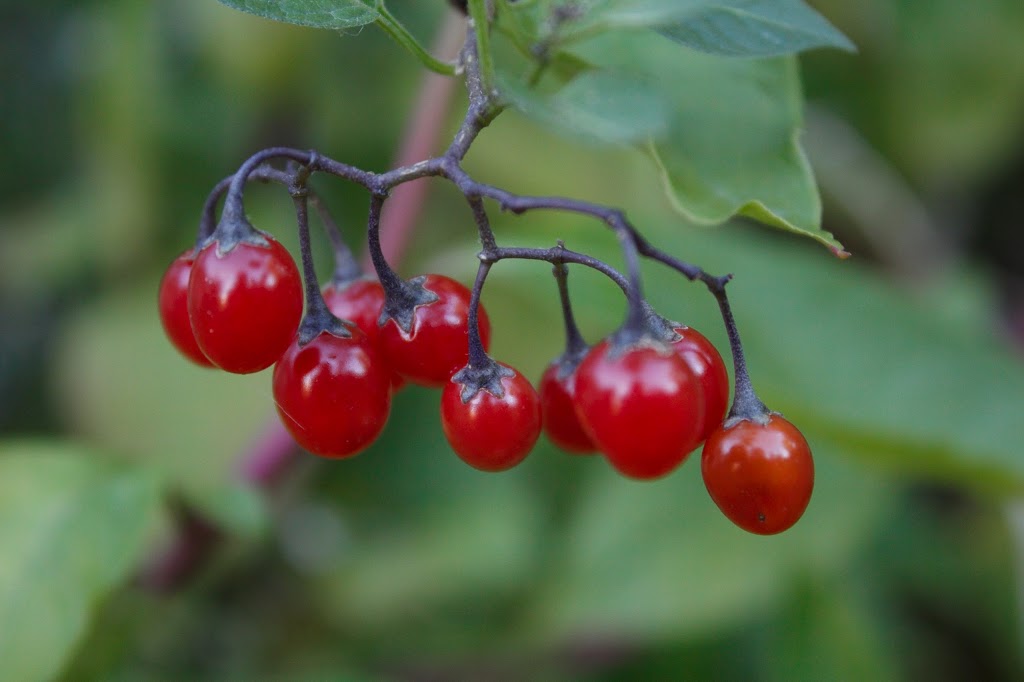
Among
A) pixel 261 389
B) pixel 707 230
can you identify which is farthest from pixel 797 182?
pixel 261 389

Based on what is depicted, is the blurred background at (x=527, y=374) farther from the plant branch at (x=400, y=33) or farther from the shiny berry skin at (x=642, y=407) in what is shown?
the shiny berry skin at (x=642, y=407)

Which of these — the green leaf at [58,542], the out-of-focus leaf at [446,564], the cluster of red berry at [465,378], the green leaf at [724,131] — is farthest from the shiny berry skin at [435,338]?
the out-of-focus leaf at [446,564]

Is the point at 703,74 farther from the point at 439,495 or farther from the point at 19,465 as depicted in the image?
the point at 439,495

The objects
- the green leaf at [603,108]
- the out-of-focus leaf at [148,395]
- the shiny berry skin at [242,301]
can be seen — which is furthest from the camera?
A: the out-of-focus leaf at [148,395]

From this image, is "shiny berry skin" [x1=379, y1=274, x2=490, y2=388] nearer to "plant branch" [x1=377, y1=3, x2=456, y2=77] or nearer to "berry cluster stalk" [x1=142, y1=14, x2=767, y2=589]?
"berry cluster stalk" [x1=142, y1=14, x2=767, y2=589]

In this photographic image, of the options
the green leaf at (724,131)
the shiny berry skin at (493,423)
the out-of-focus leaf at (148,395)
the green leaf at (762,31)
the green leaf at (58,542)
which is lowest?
the out-of-focus leaf at (148,395)

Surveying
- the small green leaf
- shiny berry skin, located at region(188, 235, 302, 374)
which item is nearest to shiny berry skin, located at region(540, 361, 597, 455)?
shiny berry skin, located at region(188, 235, 302, 374)
